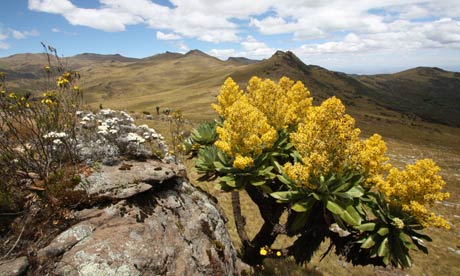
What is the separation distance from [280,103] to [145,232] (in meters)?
5.40

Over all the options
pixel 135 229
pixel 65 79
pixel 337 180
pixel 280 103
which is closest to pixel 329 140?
pixel 337 180

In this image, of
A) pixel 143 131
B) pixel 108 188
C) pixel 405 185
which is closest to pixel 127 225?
pixel 108 188

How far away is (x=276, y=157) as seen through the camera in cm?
859

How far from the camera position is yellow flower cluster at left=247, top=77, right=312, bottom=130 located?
8.48 metres

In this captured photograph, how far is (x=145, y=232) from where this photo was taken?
18.7 feet

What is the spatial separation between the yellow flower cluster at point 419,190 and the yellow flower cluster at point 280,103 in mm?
3269

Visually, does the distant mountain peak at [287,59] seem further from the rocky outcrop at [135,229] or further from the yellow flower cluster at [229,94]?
the rocky outcrop at [135,229]

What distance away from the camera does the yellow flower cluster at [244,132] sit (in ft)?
23.0

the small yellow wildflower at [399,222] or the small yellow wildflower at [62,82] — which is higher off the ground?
the small yellow wildflower at [62,82]

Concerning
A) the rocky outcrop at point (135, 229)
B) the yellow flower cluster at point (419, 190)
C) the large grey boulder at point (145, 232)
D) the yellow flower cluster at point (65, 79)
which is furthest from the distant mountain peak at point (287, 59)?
the large grey boulder at point (145, 232)

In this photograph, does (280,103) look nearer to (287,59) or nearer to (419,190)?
(419,190)

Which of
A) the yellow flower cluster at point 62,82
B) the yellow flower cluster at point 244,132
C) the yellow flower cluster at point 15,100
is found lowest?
the yellow flower cluster at point 244,132

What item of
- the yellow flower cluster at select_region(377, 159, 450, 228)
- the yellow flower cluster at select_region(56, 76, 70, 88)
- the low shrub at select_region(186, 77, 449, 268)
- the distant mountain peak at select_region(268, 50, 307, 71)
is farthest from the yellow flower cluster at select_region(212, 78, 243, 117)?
the distant mountain peak at select_region(268, 50, 307, 71)

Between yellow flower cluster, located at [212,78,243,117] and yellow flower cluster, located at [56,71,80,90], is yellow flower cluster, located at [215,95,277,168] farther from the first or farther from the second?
yellow flower cluster, located at [56,71,80,90]
